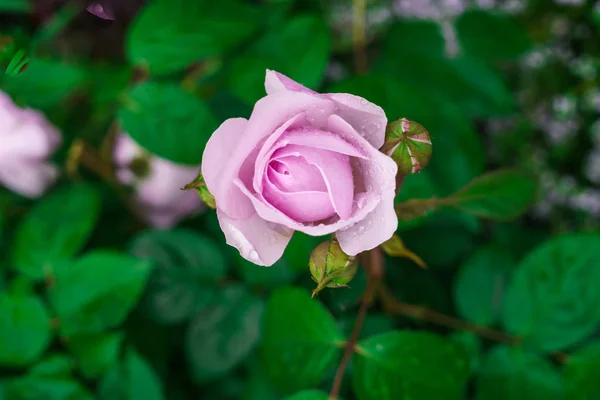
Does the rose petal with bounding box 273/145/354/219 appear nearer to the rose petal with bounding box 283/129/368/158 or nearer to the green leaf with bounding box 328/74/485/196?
the rose petal with bounding box 283/129/368/158

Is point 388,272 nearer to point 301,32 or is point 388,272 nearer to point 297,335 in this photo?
point 297,335

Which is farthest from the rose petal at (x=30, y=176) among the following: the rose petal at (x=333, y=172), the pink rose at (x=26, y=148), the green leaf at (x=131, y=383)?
the rose petal at (x=333, y=172)

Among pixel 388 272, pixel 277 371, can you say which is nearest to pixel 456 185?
pixel 388 272

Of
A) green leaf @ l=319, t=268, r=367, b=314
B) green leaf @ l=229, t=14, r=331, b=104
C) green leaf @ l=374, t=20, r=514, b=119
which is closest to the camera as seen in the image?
green leaf @ l=319, t=268, r=367, b=314

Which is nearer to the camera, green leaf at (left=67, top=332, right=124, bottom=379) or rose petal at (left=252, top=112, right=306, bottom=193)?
rose petal at (left=252, top=112, right=306, bottom=193)

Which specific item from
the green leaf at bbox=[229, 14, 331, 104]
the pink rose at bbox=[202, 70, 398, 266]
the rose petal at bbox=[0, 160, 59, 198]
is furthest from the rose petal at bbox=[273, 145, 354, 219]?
the rose petal at bbox=[0, 160, 59, 198]

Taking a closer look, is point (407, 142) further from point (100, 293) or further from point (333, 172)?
point (100, 293)

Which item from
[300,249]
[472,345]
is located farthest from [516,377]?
[300,249]
